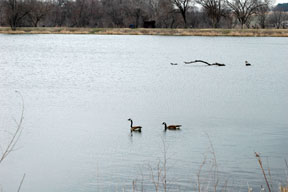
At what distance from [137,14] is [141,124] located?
63.2 meters

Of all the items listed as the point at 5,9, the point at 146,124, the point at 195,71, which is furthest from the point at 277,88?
the point at 5,9

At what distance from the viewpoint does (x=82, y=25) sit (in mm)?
79750

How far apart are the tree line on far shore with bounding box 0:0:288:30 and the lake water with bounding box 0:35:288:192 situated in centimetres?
4364

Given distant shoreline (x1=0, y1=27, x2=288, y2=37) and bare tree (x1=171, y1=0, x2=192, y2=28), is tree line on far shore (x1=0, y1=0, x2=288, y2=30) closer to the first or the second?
bare tree (x1=171, y1=0, x2=192, y2=28)

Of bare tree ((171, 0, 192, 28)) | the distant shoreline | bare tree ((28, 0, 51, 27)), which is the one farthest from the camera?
bare tree ((171, 0, 192, 28))

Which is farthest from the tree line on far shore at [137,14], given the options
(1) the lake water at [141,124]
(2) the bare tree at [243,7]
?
(1) the lake water at [141,124]

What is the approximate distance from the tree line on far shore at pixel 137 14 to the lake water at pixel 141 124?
1718 inches

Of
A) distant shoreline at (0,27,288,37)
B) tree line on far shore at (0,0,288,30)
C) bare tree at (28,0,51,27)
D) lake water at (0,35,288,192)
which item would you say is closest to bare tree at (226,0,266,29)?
tree line on far shore at (0,0,288,30)

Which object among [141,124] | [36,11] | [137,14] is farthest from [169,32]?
[141,124]

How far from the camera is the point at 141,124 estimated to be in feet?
43.7

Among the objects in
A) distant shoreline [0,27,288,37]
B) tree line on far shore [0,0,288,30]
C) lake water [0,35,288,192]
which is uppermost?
tree line on far shore [0,0,288,30]

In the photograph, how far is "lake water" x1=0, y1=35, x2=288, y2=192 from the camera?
9328 millimetres

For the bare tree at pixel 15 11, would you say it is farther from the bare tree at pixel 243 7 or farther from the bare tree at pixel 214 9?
the bare tree at pixel 243 7

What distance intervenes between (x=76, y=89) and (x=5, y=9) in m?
50.0
